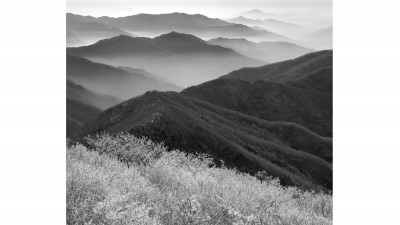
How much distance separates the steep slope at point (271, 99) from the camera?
462 ft

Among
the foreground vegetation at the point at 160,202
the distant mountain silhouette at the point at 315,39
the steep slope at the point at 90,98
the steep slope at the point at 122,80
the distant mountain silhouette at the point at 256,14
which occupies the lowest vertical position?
the foreground vegetation at the point at 160,202

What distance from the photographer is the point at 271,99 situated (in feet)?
499

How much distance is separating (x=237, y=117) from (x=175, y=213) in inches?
3884

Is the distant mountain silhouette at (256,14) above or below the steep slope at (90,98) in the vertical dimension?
above

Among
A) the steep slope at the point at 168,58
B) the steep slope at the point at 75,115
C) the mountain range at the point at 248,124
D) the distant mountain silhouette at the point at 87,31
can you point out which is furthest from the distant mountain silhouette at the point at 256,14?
the mountain range at the point at 248,124

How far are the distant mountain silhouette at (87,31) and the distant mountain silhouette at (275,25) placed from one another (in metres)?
4.90

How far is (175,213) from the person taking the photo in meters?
8.89

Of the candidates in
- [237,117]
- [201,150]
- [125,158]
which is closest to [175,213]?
[125,158]

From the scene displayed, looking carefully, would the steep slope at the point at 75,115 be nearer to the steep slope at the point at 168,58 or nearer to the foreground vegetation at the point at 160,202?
the steep slope at the point at 168,58

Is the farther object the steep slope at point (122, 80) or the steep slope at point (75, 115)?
the steep slope at point (75, 115)

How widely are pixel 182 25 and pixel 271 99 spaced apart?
445 feet

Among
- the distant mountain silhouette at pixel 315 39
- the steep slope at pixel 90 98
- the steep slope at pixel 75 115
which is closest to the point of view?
the distant mountain silhouette at pixel 315 39
